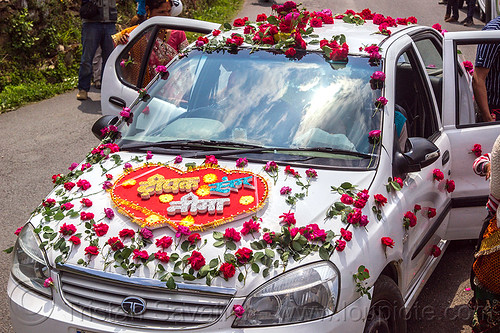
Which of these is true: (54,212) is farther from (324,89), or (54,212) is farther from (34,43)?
(34,43)

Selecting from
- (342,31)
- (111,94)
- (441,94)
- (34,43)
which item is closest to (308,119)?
(342,31)

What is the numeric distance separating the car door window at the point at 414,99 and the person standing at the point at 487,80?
77 cm

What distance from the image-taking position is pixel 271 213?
3369mm

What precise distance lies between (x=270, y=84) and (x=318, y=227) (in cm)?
127

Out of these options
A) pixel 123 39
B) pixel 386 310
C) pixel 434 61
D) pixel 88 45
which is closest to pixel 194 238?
pixel 386 310

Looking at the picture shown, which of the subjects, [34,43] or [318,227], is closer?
[318,227]

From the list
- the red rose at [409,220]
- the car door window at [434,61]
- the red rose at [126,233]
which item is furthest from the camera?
the car door window at [434,61]

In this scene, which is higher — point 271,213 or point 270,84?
point 270,84

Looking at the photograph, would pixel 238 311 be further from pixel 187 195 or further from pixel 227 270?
pixel 187 195

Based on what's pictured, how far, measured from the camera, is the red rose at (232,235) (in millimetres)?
3160

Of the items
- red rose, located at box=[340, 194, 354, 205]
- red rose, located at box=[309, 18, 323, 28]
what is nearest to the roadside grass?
red rose, located at box=[309, 18, 323, 28]

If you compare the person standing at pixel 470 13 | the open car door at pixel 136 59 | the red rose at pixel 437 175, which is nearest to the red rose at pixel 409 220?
the red rose at pixel 437 175

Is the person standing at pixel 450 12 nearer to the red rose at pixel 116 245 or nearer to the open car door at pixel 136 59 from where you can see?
the open car door at pixel 136 59

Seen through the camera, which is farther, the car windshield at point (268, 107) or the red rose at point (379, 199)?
the car windshield at point (268, 107)
